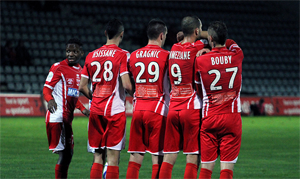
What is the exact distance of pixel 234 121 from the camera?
16.3 ft

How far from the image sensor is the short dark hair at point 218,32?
16.4ft

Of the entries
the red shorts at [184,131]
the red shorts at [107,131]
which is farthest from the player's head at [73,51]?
the red shorts at [184,131]

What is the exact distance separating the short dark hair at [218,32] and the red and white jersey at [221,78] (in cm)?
9

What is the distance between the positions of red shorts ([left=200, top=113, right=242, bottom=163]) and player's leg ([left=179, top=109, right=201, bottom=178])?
0.26 m

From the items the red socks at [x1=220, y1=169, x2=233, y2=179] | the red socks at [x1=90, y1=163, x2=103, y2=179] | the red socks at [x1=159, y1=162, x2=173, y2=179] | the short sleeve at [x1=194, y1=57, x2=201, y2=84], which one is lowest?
the red socks at [x1=90, y1=163, x2=103, y2=179]

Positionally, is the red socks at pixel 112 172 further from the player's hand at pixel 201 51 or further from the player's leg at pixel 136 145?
the player's hand at pixel 201 51

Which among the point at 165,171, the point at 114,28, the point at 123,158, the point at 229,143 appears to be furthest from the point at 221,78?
the point at 123,158

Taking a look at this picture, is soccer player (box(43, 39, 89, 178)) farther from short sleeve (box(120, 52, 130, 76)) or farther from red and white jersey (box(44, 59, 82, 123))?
short sleeve (box(120, 52, 130, 76))

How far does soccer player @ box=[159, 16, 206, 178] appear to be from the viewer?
5273mm

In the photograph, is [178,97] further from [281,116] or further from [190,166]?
[281,116]

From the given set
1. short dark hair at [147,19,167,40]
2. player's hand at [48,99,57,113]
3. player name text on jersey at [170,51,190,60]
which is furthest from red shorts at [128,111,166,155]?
player's hand at [48,99,57,113]

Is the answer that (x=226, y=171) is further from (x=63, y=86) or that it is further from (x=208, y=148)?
(x=63, y=86)

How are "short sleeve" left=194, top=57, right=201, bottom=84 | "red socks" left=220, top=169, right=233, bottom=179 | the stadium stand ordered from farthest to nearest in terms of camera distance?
the stadium stand → "short sleeve" left=194, top=57, right=201, bottom=84 → "red socks" left=220, top=169, right=233, bottom=179

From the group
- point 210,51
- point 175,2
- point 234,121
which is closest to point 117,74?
point 210,51
